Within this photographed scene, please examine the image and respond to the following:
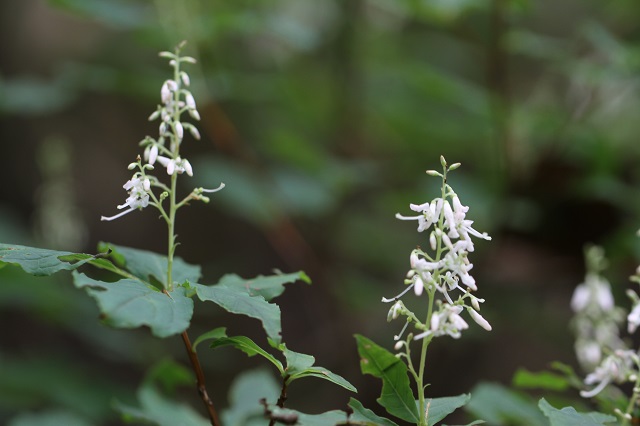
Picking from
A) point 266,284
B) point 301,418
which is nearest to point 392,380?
point 301,418

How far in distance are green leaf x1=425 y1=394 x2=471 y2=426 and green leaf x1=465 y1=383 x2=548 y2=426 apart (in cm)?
39

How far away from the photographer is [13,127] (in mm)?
4953

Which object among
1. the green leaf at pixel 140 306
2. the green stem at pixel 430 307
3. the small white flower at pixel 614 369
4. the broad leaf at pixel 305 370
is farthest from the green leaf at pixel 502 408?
the green leaf at pixel 140 306

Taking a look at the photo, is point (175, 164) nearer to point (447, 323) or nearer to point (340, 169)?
point (447, 323)

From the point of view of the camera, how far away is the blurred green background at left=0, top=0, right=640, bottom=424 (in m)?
2.93

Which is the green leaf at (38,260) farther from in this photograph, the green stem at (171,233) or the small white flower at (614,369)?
the small white flower at (614,369)

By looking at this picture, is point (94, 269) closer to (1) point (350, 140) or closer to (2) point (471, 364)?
(1) point (350, 140)

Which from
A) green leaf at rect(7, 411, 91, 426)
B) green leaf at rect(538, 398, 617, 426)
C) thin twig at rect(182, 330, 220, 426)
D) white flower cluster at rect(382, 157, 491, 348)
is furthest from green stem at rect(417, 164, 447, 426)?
green leaf at rect(7, 411, 91, 426)

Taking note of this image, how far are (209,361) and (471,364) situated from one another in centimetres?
166

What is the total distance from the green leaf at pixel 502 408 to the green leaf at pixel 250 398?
22.1 inches


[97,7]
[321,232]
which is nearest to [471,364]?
[321,232]

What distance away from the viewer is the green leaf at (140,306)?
92 cm

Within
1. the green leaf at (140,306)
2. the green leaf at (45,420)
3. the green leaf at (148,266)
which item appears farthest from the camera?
the green leaf at (45,420)

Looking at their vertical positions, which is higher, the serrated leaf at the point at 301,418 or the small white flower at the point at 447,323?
the small white flower at the point at 447,323
